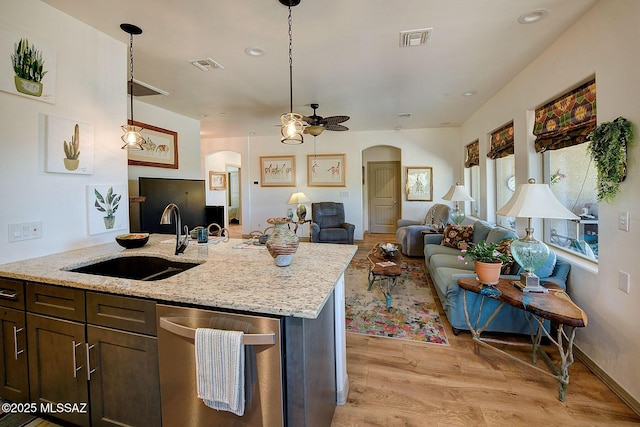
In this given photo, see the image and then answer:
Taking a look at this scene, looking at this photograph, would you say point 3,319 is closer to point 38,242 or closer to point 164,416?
point 38,242

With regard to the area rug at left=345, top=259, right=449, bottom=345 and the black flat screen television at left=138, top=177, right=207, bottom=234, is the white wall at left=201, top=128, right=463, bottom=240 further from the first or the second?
the area rug at left=345, top=259, right=449, bottom=345

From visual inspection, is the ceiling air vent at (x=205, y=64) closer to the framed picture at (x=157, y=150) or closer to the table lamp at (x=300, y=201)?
the framed picture at (x=157, y=150)

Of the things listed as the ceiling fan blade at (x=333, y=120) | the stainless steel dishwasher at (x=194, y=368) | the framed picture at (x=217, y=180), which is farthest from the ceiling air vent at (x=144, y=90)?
the framed picture at (x=217, y=180)

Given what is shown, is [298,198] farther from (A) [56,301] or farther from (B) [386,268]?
(A) [56,301]

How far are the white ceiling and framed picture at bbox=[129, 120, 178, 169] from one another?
0.44 metres

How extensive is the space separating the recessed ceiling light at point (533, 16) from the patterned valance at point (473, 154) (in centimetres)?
293

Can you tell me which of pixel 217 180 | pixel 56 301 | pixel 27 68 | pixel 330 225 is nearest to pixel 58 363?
pixel 56 301

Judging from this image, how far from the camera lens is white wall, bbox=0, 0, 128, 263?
1.84 metres

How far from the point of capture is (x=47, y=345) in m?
1.55

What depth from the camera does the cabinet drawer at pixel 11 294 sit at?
5.23 feet

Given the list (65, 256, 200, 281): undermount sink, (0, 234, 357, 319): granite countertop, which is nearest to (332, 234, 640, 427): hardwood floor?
(0, 234, 357, 319): granite countertop

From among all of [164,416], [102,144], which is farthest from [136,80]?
[164,416]

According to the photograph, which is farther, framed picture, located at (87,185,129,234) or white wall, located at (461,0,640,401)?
framed picture, located at (87,185,129,234)

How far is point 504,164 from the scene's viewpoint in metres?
4.34
